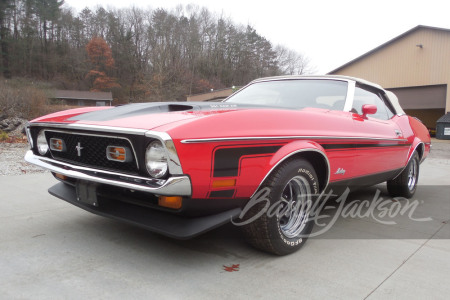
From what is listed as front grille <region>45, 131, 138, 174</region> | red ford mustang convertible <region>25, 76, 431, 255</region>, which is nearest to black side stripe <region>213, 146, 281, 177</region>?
red ford mustang convertible <region>25, 76, 431, 255</region>

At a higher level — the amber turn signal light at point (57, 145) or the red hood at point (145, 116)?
the red hood at point (145, 116)

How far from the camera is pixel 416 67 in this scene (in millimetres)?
19203

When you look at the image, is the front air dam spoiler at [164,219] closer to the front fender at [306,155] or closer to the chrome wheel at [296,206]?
the front fender at [306,155]

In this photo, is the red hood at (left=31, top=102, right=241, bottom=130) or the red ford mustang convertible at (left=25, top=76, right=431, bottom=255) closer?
the red ford mustang convertible at (left=25, top=76, right=431, bottom=255)

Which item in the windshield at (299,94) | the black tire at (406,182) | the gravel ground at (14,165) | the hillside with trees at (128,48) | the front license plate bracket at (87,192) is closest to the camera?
the front license plate bracket at (87,192)

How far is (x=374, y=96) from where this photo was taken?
12.3 feet

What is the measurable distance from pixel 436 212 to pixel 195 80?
4542 centimetres

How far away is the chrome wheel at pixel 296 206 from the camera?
236 cm

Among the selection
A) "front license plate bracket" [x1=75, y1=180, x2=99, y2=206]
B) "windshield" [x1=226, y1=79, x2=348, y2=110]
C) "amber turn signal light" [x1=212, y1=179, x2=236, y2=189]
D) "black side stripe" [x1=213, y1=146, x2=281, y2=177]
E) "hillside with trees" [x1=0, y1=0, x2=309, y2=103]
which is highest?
"hillside with trees" [x1=0, y1=0, x2=309, y2=103]

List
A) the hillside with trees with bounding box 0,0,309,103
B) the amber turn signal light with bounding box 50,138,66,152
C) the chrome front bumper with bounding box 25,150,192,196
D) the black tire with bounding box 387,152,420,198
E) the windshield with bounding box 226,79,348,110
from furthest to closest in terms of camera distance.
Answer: the hillside with trees with bounding box 0,0,309,103, the black tire with bounding box 387,152,420,198, the windshield with bounding box 226,79,348,110, the amber turn signal light with bounding box 50,138,66,152, the chrome front bumper with bounding box 25,150,192,196

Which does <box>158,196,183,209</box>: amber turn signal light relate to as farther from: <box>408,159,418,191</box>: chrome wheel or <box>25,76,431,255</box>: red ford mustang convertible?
<box>408,159,418,191</box>: chrome wheel

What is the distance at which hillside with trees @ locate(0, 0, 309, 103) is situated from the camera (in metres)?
48.2

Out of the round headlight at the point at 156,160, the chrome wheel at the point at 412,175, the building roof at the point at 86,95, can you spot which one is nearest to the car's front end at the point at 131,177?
the round headlight at the point at 156,160

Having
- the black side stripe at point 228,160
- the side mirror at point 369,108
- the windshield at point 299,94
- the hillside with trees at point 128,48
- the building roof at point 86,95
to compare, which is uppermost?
the hillside with trees at point 128,48
